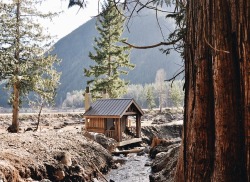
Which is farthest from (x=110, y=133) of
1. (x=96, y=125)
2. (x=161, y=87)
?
(x=161, y=87)

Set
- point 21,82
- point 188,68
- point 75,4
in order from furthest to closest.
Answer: point 21,82 → point 75,4 → point 188,68

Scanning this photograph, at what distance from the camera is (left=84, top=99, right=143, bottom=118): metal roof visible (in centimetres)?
2077

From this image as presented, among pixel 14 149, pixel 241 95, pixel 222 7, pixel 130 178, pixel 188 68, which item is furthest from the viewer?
pixel 130 178

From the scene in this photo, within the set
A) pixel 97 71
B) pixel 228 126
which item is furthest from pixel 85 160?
pixel 97 71

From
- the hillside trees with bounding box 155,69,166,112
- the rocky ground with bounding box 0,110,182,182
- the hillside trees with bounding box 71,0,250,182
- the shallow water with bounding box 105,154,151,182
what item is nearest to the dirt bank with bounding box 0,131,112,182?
the rocky ground with bounding box 0,110,182,182

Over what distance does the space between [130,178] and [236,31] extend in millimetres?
9977

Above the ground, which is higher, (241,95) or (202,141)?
(241,95)

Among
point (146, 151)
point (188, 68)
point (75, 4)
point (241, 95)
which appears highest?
point (75, 4)

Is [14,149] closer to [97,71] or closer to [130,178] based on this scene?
[130,178]

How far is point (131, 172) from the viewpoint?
42.9ft

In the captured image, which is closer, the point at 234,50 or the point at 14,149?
the point at 234,50

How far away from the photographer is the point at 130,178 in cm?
1188

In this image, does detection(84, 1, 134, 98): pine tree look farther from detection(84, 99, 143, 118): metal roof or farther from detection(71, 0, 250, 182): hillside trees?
detection(71, 0, 250, 182): hillside trees

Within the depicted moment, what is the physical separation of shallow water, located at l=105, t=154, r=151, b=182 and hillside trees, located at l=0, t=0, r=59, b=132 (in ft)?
24.9
